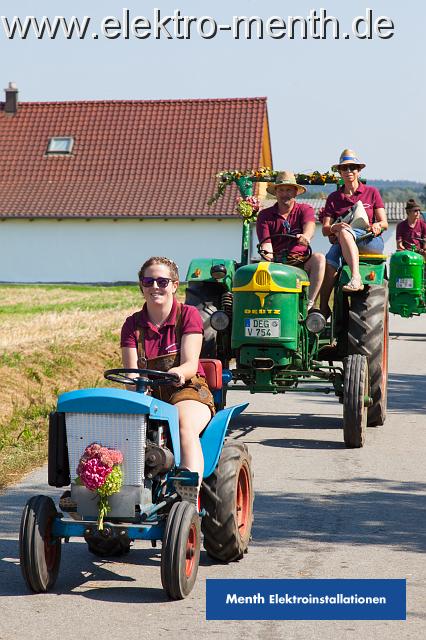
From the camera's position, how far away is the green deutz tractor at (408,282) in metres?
21.5

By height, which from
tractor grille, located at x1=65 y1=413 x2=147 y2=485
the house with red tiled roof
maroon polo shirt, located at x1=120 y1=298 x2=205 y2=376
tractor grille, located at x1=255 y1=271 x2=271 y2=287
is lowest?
tractor grille, located at x1=65 y1=413 x2=147 y2=485

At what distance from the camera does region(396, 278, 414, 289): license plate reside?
2175 cm

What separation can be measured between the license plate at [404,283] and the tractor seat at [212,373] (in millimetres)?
14481

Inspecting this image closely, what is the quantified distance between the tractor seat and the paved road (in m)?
0.92

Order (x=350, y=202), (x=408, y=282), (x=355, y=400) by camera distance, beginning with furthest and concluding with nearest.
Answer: (x=408, y=282), (x=350, y=202), (x=355, y=400)

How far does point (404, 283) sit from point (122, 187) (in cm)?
2812

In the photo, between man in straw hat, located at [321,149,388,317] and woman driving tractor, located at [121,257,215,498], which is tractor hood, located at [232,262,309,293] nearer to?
man in straw hat, located at [321,149,388,317]

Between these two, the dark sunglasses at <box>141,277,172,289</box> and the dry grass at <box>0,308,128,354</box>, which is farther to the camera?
the dry grass at <box>0,308,128,354</box>

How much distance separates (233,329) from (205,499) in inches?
172

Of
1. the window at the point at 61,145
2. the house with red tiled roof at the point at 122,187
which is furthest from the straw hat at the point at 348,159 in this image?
the window at the point at 61,145

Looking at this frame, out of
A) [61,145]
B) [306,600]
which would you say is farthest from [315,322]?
[61,145]

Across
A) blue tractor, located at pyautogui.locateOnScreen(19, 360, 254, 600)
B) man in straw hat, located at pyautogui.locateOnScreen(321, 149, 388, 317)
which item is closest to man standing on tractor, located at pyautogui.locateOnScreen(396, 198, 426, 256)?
man in straw hat, located at pyautogui.locateOnScreen(321, 149, 388, 317)

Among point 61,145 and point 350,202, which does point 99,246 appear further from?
point 350,202

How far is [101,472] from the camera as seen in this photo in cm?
619
